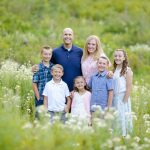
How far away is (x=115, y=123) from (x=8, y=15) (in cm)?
1383

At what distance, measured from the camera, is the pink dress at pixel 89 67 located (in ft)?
32.0

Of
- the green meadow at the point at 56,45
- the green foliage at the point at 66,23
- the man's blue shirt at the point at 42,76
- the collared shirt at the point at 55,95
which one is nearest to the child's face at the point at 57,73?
the collared shirt at the point at 55,95

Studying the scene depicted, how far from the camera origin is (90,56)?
9.82m

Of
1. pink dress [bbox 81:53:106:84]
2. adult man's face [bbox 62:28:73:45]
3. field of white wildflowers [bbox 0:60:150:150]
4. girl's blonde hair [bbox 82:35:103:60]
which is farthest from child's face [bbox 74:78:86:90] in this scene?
field of white wildflowers [bbox 0:60:150:150]

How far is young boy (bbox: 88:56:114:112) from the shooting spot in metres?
9.55

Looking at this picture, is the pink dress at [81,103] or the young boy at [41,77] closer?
the pink dress at [81,103]

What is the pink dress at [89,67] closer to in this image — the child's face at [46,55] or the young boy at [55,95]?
the young boy at [55,95]

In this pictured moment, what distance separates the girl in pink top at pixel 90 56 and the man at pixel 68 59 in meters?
0.13

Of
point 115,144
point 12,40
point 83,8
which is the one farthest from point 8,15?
point 115,144

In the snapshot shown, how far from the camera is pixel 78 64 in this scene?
9867 mm

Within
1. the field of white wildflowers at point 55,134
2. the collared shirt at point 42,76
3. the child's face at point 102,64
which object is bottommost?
the field of white wildflowers at point 55,134

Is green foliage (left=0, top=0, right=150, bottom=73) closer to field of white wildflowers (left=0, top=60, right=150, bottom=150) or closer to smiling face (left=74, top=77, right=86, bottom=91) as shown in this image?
smiling face (left=74, top=77, right=86, bottom=91)

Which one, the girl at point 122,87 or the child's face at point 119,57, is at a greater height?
the child's face at point 119,57

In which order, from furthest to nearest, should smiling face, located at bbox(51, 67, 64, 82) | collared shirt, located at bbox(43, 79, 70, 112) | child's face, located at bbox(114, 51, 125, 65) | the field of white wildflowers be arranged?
child's face, located at bbox(114, 51, 125, 65)
collared shirt, located at bbox(43, 79, 70, 112)
smiling face, located at bbox(51, 67, 64, 82)
the field of white wildflowers
